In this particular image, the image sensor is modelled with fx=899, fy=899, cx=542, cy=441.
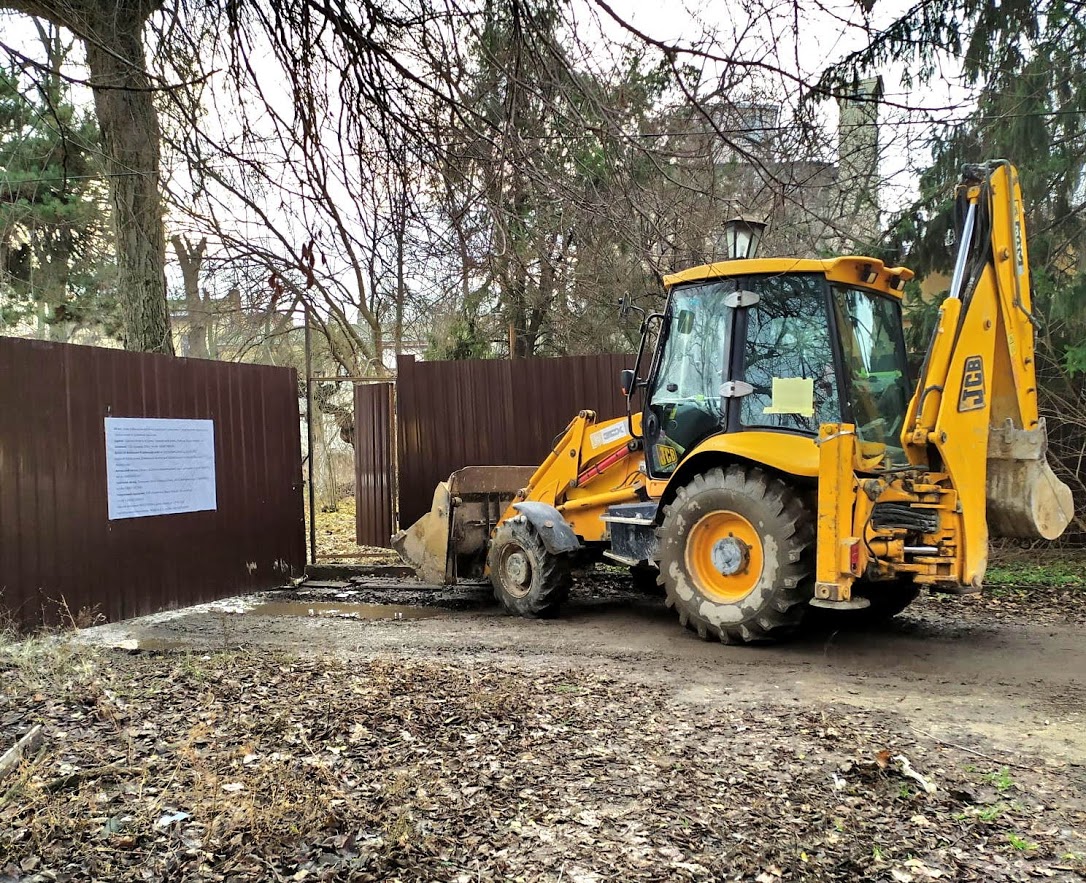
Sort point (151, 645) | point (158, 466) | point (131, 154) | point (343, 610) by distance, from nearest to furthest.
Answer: point (151, 645) < point (131, 154) < point (158, 466) < point (343, 610)

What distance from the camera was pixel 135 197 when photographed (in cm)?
809

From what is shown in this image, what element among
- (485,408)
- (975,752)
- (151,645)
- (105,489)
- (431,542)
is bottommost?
(151,645)

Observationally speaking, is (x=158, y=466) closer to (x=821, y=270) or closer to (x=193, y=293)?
(x=821, y=270)

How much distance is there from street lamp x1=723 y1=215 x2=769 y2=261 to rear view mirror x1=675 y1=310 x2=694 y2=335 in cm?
50

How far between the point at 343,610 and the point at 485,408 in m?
Result: 2.83

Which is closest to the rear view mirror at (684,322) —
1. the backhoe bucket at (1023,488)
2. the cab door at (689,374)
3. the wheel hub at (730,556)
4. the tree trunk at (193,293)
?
the cab door at (689,374)

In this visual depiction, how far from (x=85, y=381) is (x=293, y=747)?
173 inches

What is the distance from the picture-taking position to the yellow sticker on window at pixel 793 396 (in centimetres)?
591

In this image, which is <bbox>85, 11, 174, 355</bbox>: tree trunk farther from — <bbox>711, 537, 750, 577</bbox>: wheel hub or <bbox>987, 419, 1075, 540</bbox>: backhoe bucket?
<bbox>987, 419, 1075, 540</bbox>: backhoe bucket

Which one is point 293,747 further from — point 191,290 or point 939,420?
point 191,290

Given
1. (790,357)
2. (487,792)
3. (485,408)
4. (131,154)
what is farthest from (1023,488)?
(131,154)

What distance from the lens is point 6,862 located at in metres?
2.75

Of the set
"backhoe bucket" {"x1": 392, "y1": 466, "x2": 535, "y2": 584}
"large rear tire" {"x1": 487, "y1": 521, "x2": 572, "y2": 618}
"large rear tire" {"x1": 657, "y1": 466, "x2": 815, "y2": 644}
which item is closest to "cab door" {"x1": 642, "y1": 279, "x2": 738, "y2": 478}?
"large rear tire" {"x1": 657, "y1": 466, "x2": 815, "y2": 644}

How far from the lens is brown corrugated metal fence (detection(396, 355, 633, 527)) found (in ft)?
31.6
